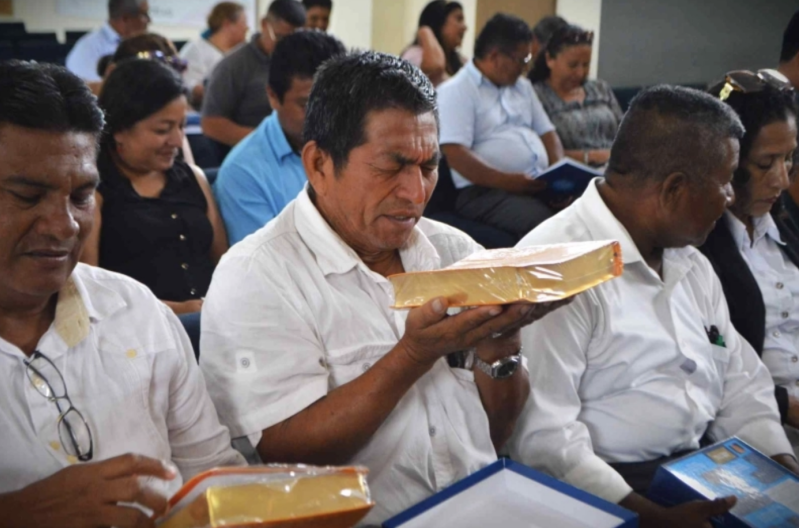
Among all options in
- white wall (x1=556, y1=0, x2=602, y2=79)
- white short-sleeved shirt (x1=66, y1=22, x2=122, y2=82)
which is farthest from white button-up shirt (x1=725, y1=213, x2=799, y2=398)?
white short-sleeved shirt (x1=66, y1=22, x2=122, y2=82)

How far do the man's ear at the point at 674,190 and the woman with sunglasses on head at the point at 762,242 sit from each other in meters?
0.39

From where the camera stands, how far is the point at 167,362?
1164mm

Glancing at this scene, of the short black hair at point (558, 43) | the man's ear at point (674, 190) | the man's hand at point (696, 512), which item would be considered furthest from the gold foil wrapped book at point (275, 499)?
the short black hair at point (558, 43)

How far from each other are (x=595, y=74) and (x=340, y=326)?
16.4ft

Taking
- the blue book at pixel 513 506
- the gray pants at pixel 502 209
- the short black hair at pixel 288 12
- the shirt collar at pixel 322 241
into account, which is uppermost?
the short black hair at pixel 288 12

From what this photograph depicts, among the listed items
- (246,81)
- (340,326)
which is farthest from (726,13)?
(340,326)

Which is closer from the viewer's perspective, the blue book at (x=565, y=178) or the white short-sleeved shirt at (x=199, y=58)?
the blue book at (x=565, y=178)

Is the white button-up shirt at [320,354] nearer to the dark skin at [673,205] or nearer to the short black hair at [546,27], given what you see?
the dark skin at [673,205]

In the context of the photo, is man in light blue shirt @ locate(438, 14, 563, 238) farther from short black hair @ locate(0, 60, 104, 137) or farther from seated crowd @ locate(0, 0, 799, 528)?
short black hair @ locate(0, 60, 104, 137)

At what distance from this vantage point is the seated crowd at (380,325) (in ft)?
3.46

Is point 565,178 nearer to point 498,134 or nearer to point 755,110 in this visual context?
point 498,134

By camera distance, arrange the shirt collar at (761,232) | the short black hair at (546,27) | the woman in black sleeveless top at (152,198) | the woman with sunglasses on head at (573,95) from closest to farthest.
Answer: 1. the shirt collar at (761,232)
2. the woman in black sleeveless top at (152,198)
3. the woman with sunglasses on head at (573,95)
4. the short black hair at (546,27)

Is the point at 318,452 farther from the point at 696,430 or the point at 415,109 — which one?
the point at 696,430

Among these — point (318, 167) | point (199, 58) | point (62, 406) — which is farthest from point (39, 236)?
point (199, 58)
